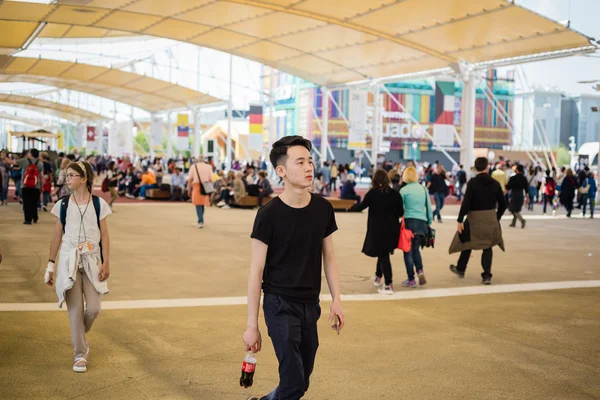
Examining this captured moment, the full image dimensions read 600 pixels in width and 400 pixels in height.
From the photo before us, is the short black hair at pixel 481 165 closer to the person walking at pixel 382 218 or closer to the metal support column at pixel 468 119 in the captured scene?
the person walking at pixel 382 218

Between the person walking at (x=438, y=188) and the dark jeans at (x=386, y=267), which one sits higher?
the person walking at (x=438, y=188)

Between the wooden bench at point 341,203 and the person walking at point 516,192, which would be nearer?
the person walking at point 516,192

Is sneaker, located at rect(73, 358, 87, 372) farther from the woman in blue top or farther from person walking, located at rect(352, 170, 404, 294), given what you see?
the woman in blue top

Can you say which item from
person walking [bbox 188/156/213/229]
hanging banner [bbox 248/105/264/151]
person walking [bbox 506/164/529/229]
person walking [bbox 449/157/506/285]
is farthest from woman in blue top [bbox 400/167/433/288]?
hanging banner [bbox 248/105/264/151]

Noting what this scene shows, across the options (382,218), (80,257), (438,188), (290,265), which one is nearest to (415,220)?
(382,218)

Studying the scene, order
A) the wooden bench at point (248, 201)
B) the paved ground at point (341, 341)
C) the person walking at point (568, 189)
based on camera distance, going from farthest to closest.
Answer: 1. the wooden bench at point (248, 201)
2. the person walking at point (568, 189)
3. the paved ground at point (341, 341)

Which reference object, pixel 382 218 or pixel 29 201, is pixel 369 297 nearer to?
pixel 382 218

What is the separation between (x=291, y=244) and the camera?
3947 mm

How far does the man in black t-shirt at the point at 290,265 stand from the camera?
3.89m

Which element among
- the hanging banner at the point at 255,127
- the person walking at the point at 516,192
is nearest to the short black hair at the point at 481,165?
the person walking at the point at 516,192

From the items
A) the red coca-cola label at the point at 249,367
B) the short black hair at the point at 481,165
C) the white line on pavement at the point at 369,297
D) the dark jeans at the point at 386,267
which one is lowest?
the white line on pavement at the point at 369,297

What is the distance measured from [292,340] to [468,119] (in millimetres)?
26761

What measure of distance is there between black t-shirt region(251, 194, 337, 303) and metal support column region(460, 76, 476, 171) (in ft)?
85.6

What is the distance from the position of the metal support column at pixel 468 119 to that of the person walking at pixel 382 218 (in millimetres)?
20654
